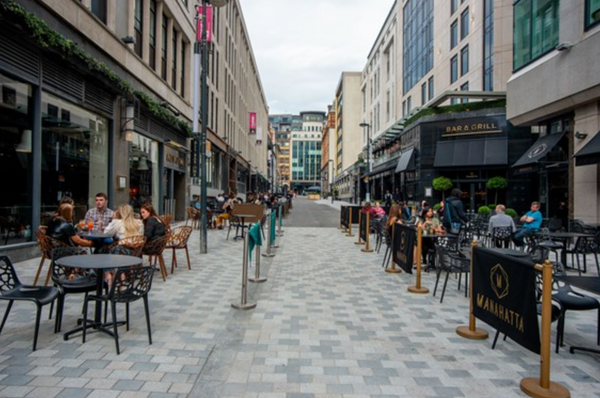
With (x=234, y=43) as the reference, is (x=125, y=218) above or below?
below

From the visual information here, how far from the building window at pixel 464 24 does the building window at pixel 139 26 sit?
23753mm

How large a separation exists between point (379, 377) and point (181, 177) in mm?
20943

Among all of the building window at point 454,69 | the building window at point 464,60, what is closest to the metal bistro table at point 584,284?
the building window at point 464,60

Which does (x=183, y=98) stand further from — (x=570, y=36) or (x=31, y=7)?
(x=570, y=36)

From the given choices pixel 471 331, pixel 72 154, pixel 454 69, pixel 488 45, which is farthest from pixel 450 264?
pixel 454 69

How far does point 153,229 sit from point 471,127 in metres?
25.5

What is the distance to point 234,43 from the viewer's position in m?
41.4

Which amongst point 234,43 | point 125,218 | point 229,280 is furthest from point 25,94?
point 234,43

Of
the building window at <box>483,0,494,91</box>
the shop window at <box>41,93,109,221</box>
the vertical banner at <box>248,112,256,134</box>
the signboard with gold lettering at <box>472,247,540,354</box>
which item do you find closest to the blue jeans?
A: the signboard with gold lettering at <box>472,247,540,354</box>

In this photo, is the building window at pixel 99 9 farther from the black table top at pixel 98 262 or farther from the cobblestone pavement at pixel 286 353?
the black table top at pixel 98 262

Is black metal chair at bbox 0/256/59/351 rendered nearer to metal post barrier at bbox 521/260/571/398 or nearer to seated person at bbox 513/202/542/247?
metal post barrier at bbox 521/260/571/398

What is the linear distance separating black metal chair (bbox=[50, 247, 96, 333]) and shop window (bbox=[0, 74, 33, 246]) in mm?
4865

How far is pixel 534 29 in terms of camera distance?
17.1 m

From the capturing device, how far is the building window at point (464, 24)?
97.4 feet
